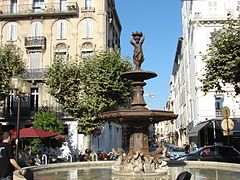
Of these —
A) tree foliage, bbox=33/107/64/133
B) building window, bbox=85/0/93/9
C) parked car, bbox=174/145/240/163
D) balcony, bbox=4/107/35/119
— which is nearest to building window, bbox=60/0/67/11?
building window, bbox=85/0/93/9

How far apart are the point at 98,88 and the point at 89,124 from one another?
2.83m

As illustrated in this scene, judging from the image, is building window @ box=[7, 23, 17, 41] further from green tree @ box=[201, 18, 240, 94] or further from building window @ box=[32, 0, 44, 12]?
green tree @ box=[201, 18, 240, 94]

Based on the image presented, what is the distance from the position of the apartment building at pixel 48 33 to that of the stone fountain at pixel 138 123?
71.9 feet

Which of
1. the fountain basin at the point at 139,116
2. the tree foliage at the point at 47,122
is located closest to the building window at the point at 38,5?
the tree foliage at the point at 47,122

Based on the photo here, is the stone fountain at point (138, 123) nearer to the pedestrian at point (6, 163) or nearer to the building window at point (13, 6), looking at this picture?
the pedestrian at point (6, 163)

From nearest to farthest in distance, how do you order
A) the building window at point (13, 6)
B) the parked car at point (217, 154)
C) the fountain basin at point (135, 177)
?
the fountain basin at point (135, 177) < the parked car at point (217, 154) < the building window at point (13, 6)

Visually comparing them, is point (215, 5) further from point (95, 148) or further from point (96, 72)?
point (95, 148)

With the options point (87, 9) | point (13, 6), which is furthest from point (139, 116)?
point (13, 6)

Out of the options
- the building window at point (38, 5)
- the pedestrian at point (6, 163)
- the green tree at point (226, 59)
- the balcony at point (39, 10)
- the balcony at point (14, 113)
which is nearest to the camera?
the pedestrian at point (6, 163)

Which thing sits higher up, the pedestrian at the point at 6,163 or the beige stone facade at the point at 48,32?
the beige stone facade at the point at 48,32

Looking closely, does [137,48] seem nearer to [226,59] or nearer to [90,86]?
[226,59]

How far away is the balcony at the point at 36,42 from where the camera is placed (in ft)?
113

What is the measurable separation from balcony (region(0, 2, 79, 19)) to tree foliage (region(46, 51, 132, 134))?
851 centimetres

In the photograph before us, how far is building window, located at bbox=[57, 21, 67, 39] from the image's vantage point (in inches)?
1378
